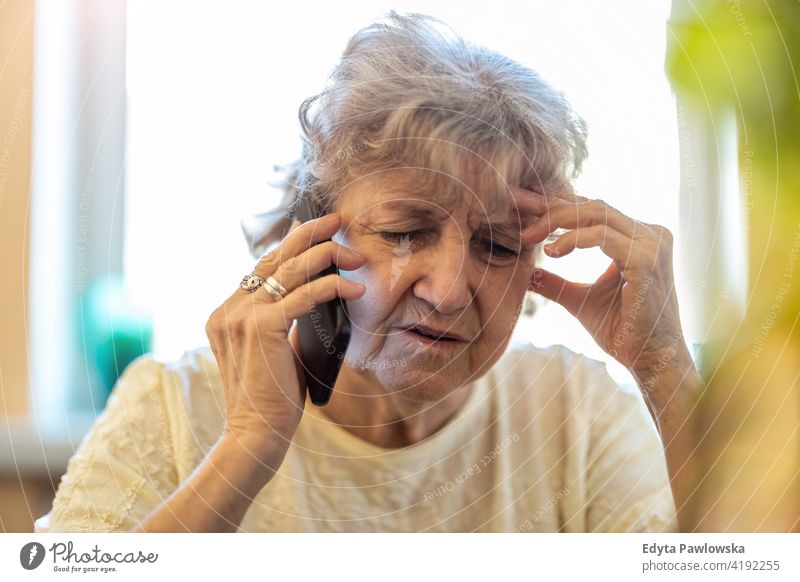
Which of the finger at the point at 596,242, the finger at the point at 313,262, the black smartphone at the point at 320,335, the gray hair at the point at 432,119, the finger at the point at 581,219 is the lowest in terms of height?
the black smartphone at the point at 320,335

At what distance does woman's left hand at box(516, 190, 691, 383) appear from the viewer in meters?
0.60

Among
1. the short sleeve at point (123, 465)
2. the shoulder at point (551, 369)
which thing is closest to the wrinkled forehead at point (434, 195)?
the shoulder at point (551, 369)

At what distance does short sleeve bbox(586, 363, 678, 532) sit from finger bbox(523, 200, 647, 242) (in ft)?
0.43

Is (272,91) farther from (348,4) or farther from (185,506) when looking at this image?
(185,506)

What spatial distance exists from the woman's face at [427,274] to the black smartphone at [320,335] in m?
0.01

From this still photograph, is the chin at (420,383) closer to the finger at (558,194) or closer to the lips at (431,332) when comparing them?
the lips at (431,332)

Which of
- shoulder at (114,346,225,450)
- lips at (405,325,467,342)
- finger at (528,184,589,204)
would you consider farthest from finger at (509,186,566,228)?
shoulder at (114,346,225,450)

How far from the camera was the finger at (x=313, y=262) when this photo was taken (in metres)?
0.58

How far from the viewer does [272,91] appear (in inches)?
24.0

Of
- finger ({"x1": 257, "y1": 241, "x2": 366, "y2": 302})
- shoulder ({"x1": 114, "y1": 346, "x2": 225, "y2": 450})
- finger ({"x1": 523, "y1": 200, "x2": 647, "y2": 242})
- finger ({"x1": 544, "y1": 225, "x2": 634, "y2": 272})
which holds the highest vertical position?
finger ({"x1": 523, "y1": 200, "x2": 647, "y2": 242})

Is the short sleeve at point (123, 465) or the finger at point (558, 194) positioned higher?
the finger at point (558, 194)

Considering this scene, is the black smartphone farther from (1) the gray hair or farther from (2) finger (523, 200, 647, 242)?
(2) finger (523, 200, 647, 242)

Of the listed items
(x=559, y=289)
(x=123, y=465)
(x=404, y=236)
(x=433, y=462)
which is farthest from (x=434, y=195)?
(x=123, y=465)
